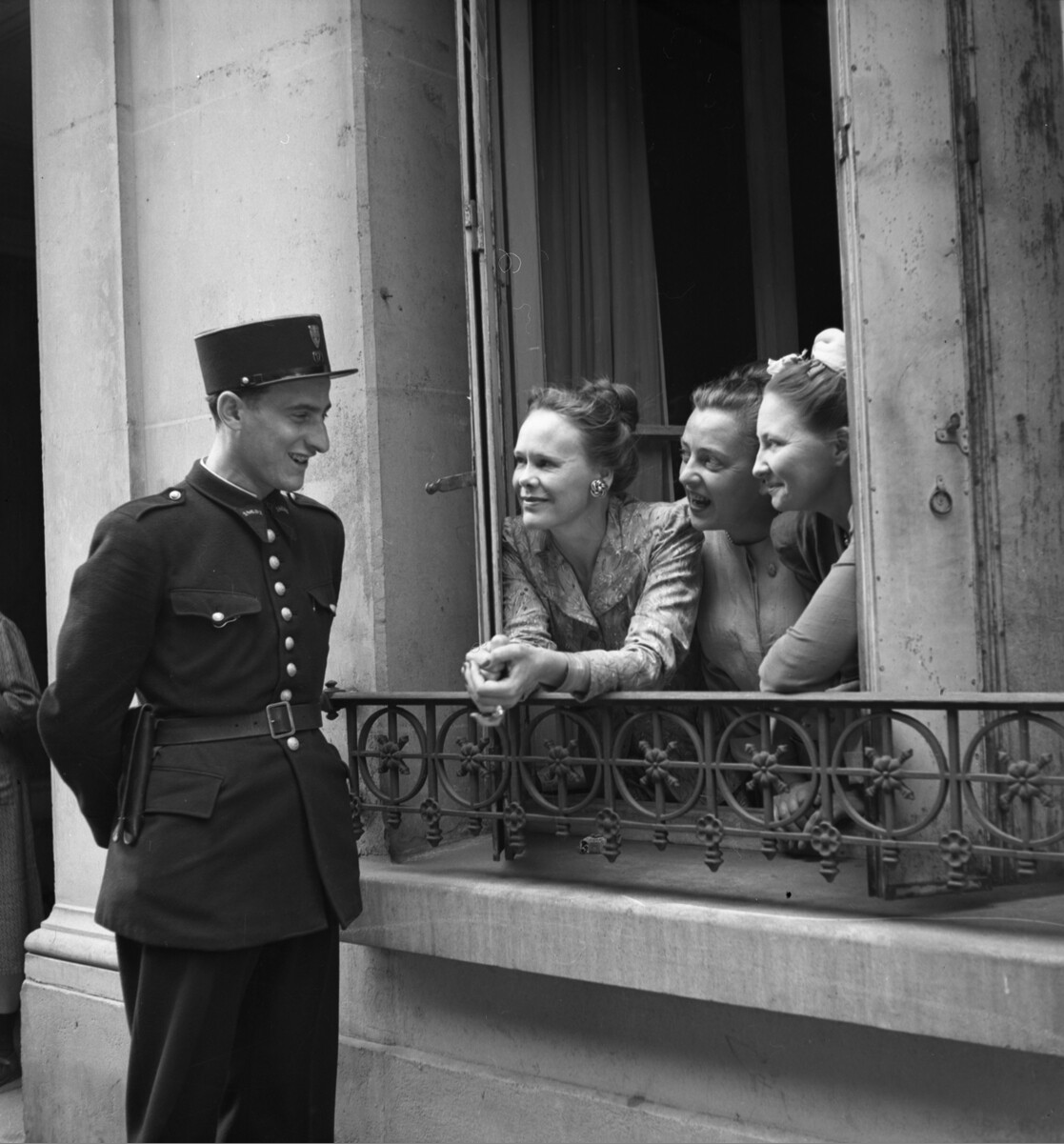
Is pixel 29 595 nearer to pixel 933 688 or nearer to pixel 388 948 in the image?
pixel 388 948

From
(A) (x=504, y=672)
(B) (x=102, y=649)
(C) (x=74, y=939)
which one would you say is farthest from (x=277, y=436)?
(C) (x=74, y=939)

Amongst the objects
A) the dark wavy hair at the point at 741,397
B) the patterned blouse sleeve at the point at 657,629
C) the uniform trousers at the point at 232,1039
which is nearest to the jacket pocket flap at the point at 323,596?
the patterned blouse sleeve at the point at 657,629

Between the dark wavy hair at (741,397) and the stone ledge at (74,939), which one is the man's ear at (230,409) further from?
the stone ledge at (74,939)

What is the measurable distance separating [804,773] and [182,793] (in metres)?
1.46

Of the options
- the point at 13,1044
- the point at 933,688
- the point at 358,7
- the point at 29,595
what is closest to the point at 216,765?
the point at 933,688

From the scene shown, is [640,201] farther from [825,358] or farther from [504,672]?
[504,672]

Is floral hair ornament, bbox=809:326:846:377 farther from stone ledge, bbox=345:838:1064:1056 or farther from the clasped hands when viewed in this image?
stone ledge, bbox=345:838:1064:1056

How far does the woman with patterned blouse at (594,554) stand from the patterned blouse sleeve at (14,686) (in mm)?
2739

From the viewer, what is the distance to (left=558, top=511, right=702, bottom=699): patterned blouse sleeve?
141 inches

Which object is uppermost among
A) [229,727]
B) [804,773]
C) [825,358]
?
[825,358]

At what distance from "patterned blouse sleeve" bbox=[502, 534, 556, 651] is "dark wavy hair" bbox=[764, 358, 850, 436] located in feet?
3.04

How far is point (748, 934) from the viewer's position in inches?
130

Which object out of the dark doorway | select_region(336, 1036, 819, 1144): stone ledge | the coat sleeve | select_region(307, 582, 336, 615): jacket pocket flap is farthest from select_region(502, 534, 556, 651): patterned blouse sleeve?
the dark doorway

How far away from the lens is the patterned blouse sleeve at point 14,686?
583cm
